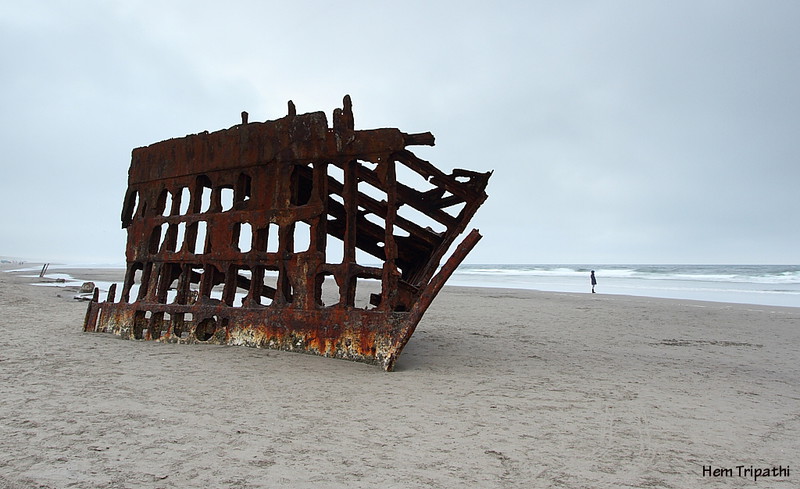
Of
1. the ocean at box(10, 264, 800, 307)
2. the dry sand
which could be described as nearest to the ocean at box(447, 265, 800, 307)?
the ocean at box(10, 264, 800, 307)

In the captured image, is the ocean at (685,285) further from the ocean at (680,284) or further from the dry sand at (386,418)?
the dry sand at (386,418)

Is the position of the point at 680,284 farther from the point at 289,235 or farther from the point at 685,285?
the point at 289,235

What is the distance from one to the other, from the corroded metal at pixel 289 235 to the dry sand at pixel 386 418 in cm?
34

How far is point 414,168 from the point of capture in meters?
5.14

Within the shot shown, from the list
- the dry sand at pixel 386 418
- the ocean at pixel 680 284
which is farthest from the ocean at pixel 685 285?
the dry sand at pixel 386 418

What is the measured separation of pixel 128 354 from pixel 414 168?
358cm

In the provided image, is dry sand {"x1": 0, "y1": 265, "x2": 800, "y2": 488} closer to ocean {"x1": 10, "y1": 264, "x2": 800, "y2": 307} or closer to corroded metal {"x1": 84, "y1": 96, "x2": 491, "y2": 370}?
corroded metal {"x1": 84, "y1": 96, "x2": 491, "y2": 370}

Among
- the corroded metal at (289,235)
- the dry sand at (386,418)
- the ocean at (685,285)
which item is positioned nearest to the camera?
the dry sand at (386,418)

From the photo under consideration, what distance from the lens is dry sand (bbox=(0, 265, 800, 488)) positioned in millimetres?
2336

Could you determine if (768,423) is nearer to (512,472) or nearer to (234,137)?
(512,472)

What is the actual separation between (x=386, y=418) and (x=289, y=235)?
2810 millimetres

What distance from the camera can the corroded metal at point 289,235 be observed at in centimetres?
491

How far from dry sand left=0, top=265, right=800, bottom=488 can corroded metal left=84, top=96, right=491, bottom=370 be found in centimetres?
34

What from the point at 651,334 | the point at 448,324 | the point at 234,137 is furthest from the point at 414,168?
the point at 651,334
